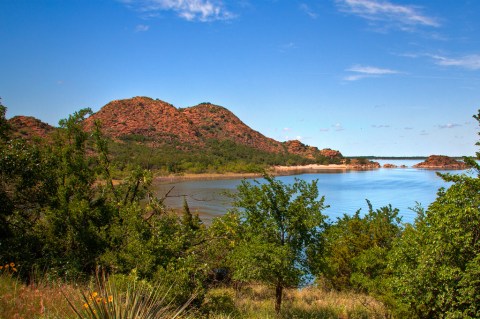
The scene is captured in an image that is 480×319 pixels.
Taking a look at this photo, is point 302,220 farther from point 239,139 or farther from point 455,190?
point 239,139

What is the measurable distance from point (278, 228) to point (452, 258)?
419cm

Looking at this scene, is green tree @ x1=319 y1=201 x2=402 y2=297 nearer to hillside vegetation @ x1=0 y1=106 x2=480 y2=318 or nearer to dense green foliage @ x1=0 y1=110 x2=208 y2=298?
hillside vegetation @ x1=0 y1=106 x2=480 y2=318

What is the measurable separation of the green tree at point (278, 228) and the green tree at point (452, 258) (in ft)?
8.96

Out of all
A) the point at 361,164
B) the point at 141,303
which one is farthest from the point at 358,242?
the point at 361,164

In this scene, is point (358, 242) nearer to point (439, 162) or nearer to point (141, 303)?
point (141, 303)

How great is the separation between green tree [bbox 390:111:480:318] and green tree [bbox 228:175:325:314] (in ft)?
8.96

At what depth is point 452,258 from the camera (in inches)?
287

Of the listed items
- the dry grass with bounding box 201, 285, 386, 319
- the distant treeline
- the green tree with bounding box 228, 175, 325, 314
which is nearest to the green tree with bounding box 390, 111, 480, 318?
the green tree with bounding box 228, 175, 325, 314

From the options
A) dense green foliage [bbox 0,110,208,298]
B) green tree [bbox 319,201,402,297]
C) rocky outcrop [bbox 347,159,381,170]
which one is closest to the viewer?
dense green foliage [bbox 0,110,208,298]

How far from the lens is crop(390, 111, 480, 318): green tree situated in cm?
695

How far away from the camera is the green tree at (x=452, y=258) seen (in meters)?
6.95

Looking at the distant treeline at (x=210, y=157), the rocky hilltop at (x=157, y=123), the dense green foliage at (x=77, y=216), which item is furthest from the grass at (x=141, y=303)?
the rocky hilltop at (x=157, y=123)

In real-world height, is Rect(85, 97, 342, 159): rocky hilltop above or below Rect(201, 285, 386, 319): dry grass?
above

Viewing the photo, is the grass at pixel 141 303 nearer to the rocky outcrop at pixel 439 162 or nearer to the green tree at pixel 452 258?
the green tree at pixel 452 258
